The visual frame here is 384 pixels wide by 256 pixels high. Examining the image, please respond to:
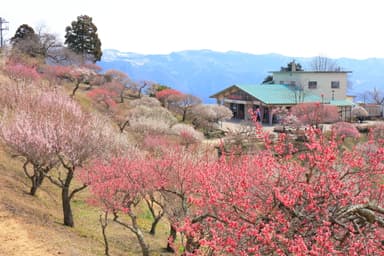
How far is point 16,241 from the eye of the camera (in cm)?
1087

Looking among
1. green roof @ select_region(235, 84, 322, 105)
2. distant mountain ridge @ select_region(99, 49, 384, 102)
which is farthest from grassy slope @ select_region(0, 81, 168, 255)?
distant mountain ridge @ select_region(99, 49, 384, 102)

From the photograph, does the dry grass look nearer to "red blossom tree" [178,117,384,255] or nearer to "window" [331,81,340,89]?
"red blossom tree" [178,117,384,255]

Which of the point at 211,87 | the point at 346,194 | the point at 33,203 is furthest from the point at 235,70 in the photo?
A: the point at 346,194

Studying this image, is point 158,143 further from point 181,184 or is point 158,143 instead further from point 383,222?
point 383,222

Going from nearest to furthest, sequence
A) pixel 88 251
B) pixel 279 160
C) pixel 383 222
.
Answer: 1. pixel 383 222
2. pixel 279 160
3. pixel 88 251

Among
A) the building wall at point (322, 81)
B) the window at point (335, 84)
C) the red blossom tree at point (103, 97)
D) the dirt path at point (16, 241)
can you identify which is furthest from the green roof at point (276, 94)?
the dirt path at point (16, 241)

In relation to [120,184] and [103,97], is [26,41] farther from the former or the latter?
[120,184]

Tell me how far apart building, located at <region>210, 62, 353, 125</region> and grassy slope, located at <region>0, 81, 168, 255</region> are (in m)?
29.4

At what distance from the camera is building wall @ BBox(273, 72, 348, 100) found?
5094 cm

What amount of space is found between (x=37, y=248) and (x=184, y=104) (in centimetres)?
3180

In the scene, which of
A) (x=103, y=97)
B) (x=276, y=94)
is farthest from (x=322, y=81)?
(x=103, y=97)

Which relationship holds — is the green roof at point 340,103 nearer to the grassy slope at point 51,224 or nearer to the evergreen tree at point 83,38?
the evergreen tree at point 83,38

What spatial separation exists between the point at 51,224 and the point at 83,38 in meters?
40.6

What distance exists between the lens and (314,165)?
18.1 feet
